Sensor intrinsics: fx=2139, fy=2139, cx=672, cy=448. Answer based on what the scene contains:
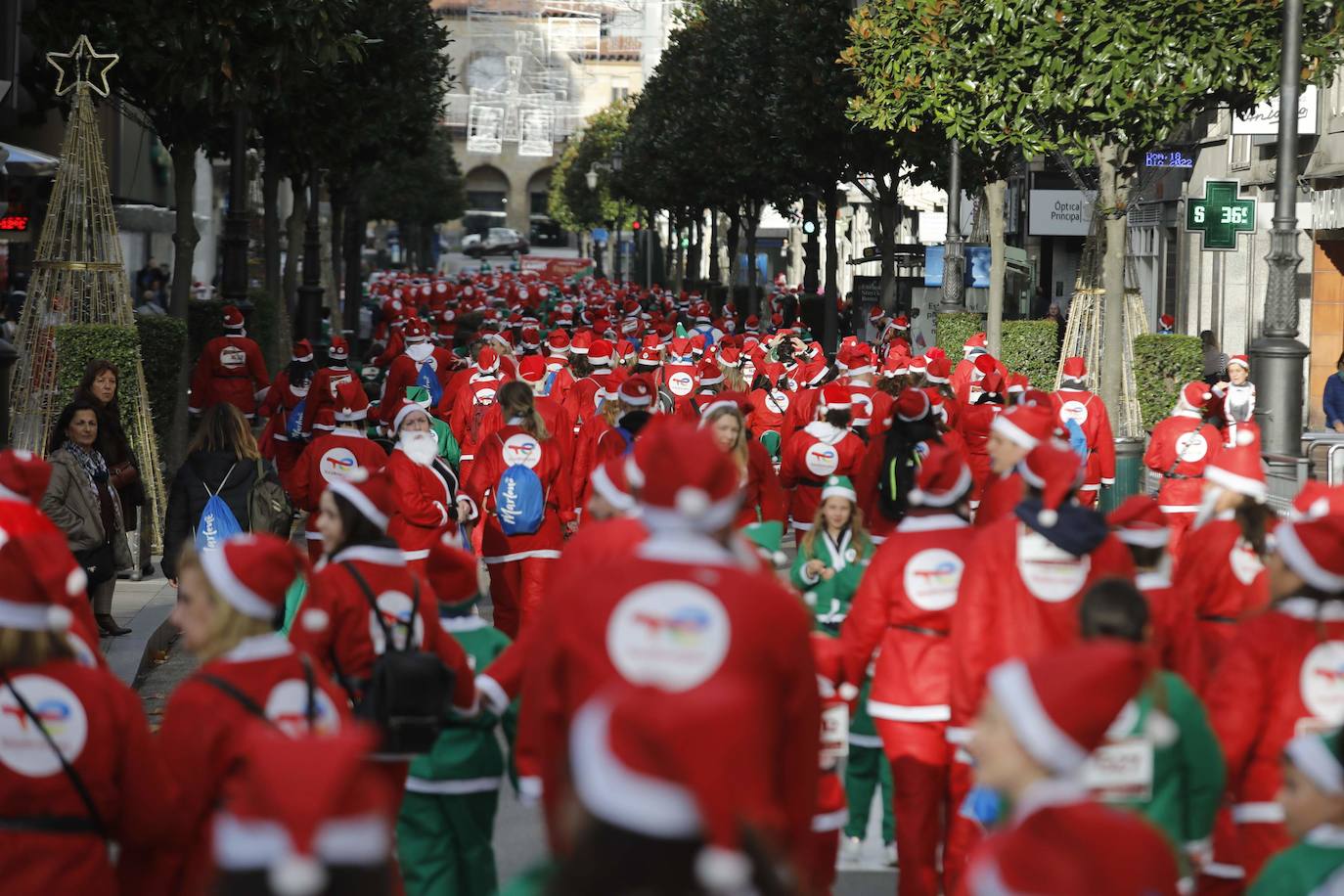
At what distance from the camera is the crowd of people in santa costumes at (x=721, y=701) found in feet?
10.00

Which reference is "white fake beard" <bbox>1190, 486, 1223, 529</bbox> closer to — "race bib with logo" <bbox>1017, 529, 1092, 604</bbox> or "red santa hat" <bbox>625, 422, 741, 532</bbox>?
"race bib with logo" <bbox>1017, 529, 1092, 604</bbox>

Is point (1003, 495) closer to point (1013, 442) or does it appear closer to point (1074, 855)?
point (1013, 442)

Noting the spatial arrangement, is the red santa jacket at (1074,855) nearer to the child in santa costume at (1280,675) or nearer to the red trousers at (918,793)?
the child in santa costume at (1280,675)

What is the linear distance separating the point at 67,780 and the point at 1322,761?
8.35ft

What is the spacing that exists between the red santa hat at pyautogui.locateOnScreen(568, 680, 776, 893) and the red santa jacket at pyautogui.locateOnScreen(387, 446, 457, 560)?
24.6 ft

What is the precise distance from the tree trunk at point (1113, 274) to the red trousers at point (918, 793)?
12914 millimetres

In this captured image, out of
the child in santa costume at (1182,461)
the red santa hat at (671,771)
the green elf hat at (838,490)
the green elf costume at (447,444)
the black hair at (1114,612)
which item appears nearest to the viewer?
the red santa hat at (671,771)

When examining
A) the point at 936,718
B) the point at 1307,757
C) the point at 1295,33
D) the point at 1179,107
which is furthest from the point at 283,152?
the point at 1307,757

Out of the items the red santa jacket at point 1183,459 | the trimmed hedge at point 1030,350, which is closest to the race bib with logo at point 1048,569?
the red santa jacket at point 1183,459

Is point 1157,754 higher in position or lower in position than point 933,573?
lower

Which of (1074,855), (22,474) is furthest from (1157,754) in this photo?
(22,474)

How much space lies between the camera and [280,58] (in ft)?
60.4

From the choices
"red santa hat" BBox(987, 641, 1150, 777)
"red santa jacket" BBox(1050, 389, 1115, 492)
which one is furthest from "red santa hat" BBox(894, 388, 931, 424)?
"red santa hat" BBox(987, 641, 1150, 777)

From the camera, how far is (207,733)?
4637 millimetres
